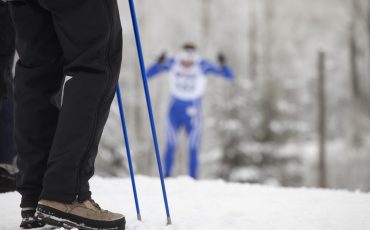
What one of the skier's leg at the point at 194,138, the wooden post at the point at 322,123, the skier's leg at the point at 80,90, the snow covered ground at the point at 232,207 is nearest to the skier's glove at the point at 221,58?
the skier's leg at the point at 194,138

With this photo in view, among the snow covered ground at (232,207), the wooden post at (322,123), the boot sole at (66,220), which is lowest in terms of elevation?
the wooden post at (322,123)

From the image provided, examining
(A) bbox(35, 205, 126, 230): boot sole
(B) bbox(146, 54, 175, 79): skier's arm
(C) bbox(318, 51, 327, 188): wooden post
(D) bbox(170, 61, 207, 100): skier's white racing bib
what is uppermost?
(B) bbox(146, 54, 175, 79): skier's arm

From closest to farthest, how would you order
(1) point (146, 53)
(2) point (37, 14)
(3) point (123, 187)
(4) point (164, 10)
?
(2) point (37, 14) → (3) point (123, 187) → (1) point (146, 53) → (4) point (164, 10)

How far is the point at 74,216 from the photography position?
6.48 feet

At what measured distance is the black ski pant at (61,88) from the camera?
6.52 ft

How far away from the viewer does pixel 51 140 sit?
2.24 m

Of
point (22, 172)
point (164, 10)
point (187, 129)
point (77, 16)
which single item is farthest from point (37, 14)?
point (164, 10)

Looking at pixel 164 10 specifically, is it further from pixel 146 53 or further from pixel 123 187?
pixel 123 187

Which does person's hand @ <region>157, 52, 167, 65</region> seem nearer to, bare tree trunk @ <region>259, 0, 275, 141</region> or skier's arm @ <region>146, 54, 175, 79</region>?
skier's arm @ <region>146, 54, 175, 79</region>

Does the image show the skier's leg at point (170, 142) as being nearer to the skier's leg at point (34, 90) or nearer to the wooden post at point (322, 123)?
the skier's leg at point (34, 90)

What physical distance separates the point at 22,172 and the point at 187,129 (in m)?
5.80

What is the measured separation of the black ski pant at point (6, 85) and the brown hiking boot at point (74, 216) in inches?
61.5

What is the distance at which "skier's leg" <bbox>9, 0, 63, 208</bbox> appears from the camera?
216cm

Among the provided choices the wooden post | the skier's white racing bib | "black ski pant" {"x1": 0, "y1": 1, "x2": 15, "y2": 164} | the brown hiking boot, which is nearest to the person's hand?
the skier's white racing bib
